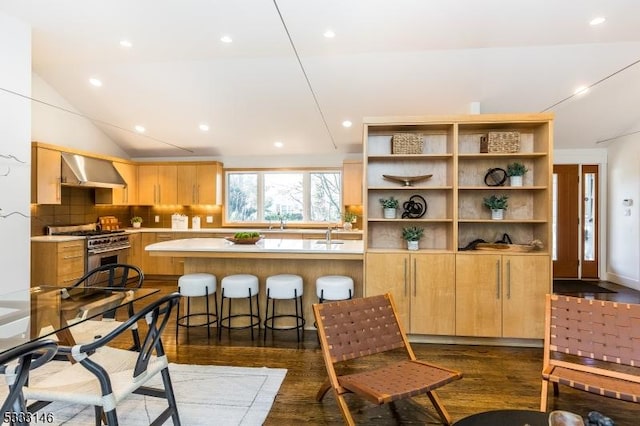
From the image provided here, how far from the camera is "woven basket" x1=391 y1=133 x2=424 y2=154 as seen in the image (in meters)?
3.64

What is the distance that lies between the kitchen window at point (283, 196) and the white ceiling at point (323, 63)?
2.28 ft

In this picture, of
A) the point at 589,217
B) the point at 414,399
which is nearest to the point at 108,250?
the point at 414,399

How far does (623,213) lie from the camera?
5.88 meters

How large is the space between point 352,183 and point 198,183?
115 inches

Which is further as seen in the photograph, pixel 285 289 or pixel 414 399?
pixel 285 289

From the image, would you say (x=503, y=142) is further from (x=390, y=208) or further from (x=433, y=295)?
(x=433, y=295)

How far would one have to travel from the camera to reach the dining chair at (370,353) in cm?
192

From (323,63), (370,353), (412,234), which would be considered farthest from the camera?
(323,63)

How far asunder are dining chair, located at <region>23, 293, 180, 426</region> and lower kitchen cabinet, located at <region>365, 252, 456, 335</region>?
85.4 inches

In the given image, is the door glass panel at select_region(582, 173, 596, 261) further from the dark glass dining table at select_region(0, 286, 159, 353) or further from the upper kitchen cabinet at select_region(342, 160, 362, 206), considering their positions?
the dark glass dining table at select_region(0, 286, 159, 353)

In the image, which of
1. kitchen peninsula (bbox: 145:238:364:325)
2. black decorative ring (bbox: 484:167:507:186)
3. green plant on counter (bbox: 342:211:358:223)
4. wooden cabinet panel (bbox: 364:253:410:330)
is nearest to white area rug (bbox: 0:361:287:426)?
kitchen peninsula (bbox: 145:238:364:325)

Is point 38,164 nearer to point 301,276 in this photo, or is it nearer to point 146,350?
point 301,276

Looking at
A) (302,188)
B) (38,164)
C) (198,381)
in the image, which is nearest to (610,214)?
(302,188)

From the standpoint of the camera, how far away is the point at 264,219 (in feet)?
23.3
